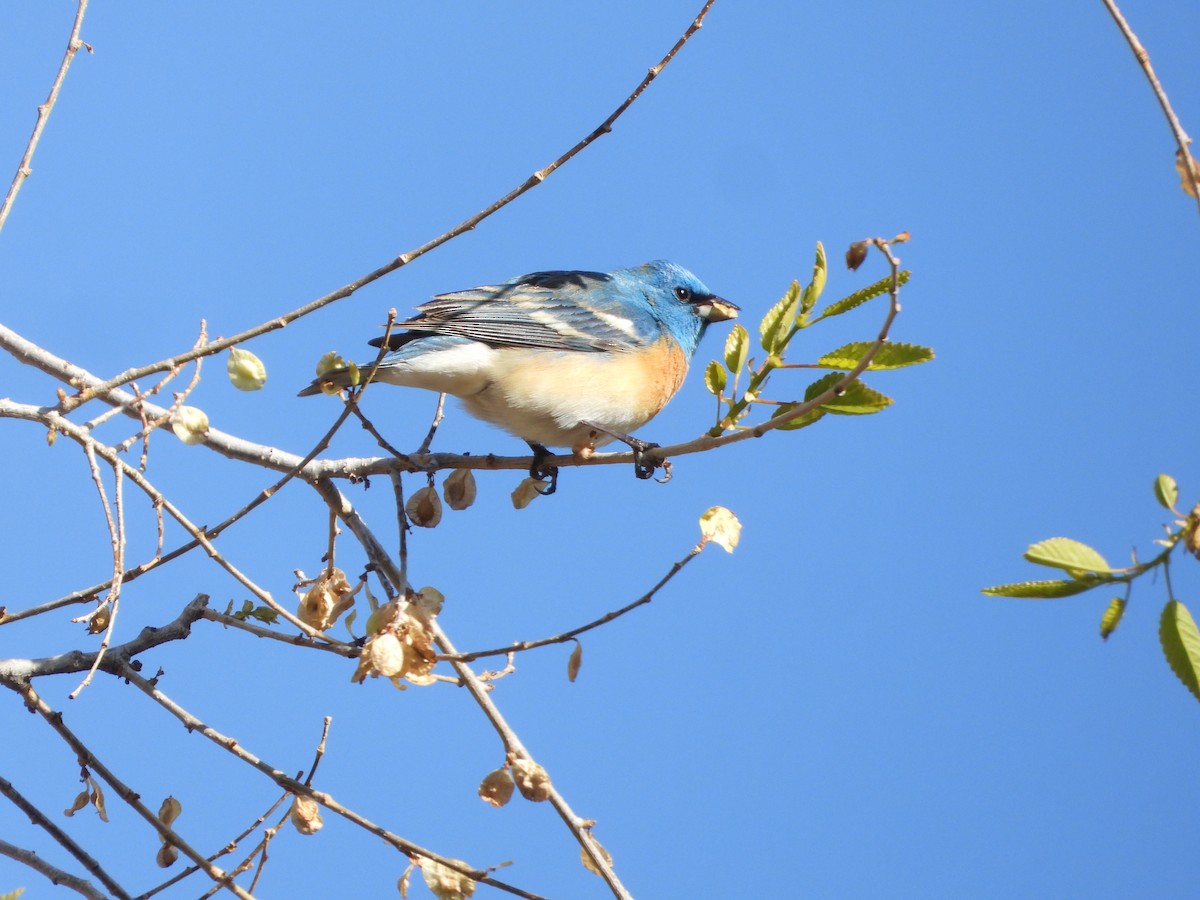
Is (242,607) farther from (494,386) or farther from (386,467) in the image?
(494,386)

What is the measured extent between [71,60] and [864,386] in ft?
8.55

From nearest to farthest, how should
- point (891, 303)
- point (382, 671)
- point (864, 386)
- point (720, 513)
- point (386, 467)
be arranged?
point (891, 303)
point (864, 386)
point (382, 671)
point (720, 513)
point (386, 467)

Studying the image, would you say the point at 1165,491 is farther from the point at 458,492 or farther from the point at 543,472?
the point at 543,472

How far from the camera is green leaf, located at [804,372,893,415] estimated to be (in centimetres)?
277

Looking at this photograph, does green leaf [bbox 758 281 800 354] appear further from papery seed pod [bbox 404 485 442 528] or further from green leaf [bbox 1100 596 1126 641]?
papery seed pod [bbox 404 485 442 528]

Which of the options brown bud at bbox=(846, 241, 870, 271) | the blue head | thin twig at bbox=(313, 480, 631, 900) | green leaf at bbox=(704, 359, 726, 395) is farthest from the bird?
brown bud at bbox=(846, 241, 870, 271)

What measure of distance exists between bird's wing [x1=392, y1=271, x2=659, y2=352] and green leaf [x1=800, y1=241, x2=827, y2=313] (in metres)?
2.84

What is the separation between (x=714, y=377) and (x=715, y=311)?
12.9 feet

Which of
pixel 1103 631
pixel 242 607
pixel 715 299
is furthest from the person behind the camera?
pixel 715 299

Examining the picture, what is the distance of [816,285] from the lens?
2.82 m

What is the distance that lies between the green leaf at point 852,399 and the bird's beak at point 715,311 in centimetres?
406

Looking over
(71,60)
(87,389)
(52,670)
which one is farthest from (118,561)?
(71,60)

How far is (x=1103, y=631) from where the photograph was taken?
2.09 metres

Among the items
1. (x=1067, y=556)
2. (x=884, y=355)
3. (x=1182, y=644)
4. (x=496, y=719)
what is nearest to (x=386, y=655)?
(x=496, y=719)
